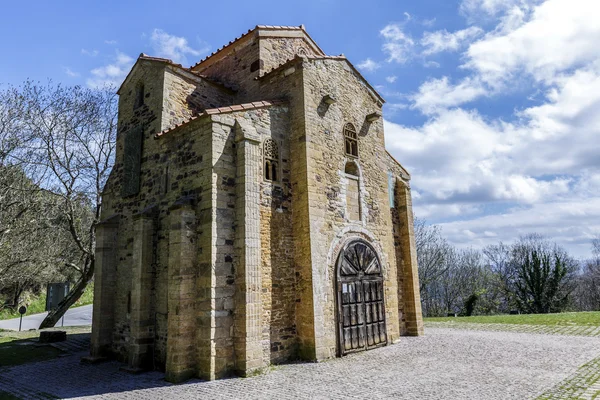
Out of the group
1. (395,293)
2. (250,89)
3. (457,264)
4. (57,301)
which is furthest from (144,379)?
(457,264)

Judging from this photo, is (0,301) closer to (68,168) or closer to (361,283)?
(68,168)

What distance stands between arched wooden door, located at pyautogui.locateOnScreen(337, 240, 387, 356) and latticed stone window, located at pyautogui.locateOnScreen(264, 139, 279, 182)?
312 cm

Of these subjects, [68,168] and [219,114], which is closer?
[219,114]

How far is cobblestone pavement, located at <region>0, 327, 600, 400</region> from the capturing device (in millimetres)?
7527

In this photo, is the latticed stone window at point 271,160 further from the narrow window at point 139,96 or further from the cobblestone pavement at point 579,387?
the cobblestone pavement at point 579,387

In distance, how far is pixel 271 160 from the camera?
11.2 meters

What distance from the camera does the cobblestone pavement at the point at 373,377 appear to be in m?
7.53

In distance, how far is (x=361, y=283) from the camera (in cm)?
1221

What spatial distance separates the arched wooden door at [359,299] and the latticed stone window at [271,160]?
3.12 metres

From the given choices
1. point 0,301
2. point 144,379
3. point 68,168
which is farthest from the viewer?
point 0,301

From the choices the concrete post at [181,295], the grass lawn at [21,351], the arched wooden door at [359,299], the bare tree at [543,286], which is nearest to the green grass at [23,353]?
the grass lawn at [21,351]

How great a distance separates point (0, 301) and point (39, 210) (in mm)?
14094

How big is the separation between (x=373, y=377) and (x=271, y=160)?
6246 millimetres

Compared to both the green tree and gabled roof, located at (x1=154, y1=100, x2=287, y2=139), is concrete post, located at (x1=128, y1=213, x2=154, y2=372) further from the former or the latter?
the green tree
